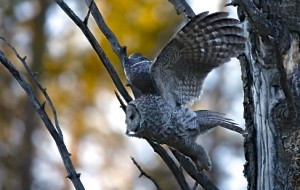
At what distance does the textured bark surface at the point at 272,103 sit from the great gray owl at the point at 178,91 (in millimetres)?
413

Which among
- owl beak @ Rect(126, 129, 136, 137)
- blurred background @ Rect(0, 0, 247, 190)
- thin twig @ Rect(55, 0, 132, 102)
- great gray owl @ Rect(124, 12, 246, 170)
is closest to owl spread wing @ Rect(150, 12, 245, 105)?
great gray owl @ Rect(124, 12, 246, 170)

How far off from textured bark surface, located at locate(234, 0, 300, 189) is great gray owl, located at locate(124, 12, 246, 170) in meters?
0.41

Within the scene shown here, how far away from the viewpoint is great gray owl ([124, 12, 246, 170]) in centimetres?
341

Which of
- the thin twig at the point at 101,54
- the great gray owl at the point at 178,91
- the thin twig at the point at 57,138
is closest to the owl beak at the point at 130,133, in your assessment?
the great gray owl at the point at 178,91

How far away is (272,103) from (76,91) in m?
10.1

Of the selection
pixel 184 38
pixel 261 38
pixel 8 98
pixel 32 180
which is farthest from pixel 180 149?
pixel 8 98

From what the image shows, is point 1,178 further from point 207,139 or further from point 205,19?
point 205,19

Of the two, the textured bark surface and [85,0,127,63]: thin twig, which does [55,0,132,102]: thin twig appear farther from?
the textured bark surface

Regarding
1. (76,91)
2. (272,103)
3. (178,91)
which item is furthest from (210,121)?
(76,91)

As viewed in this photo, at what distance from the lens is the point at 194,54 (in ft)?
11.3

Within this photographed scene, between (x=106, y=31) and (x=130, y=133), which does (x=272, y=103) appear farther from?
(x=130, y=133)

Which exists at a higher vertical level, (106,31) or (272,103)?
(106,31)

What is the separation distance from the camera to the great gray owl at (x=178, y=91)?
3408 mm

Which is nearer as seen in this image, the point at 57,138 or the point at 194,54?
the point at 57,138
